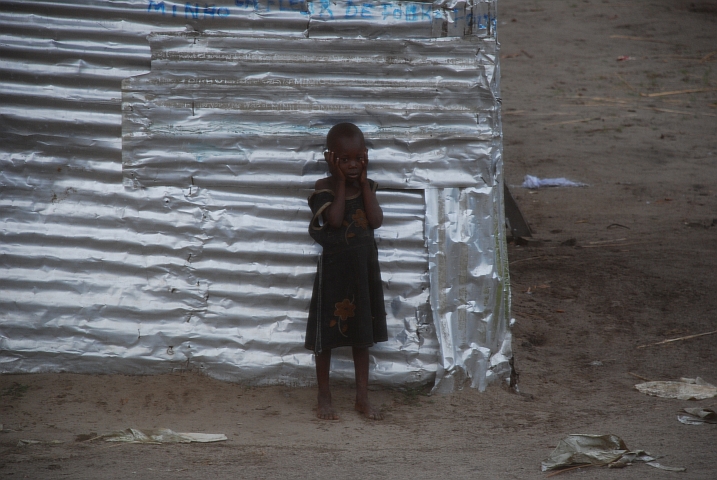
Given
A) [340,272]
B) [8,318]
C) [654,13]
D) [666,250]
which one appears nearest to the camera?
[340,272]

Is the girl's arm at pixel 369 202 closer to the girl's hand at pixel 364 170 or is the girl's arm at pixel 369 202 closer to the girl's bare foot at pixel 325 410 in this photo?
the girl's hand at pixel 364 170

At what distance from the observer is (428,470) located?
3125 millimetres

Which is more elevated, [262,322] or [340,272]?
[340,272]

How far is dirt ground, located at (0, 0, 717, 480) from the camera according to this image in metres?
3.19

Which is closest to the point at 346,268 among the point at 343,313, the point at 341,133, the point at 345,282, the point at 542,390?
the point at 345,282

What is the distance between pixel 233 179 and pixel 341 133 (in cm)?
71

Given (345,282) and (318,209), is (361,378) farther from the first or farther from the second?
(318,209)

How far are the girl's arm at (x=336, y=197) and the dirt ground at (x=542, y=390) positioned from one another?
1047mm

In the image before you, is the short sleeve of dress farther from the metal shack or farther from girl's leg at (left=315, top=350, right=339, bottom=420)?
girl's leg at (left=315, top=350, right=339, bottom=420)

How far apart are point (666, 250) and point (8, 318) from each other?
5.42m

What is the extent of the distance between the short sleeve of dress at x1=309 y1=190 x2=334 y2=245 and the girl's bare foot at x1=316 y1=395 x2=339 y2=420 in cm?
83

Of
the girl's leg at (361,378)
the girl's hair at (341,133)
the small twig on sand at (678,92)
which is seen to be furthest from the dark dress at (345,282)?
the small twig on sand at (678,92)

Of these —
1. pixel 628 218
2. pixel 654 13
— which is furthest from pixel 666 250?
pixel 654 13

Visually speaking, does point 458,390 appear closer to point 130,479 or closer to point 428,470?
point 428,470
